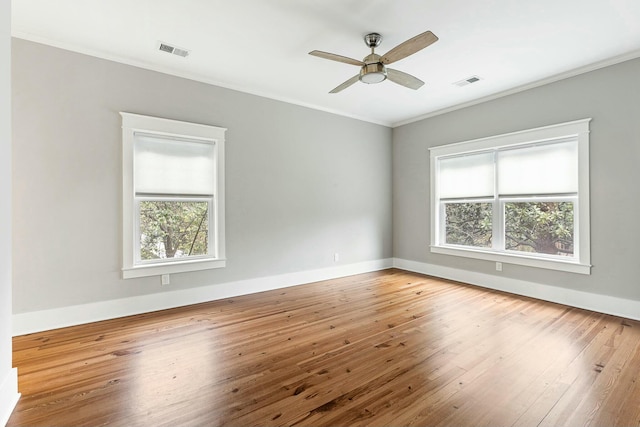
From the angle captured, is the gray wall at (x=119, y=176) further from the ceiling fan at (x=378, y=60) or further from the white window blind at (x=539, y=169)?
the white window blind at (x=539, y=169)

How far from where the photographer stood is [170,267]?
12.2 ft

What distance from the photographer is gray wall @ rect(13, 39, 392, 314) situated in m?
3.03

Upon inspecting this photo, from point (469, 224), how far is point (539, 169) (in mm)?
1290

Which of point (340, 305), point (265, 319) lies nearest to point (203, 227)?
point (265, 319)

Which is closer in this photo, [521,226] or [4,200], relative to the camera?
[4,200]

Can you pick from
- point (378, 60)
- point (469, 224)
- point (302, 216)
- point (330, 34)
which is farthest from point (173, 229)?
point (469, 224)

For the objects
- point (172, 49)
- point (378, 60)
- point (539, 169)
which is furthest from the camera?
point (539, 169)

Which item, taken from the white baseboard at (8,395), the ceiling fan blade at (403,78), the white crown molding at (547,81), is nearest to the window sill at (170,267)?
the white baseboard at (8,395)

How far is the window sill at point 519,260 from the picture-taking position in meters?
3.76

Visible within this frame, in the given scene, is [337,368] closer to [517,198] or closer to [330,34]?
[330,34]

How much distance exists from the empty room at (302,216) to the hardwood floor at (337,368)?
Result: 0.02m

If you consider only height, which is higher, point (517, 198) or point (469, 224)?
point (517, 198)

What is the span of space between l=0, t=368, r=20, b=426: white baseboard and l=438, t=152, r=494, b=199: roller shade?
18.0 ft

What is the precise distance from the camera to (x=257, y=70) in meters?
3.77
